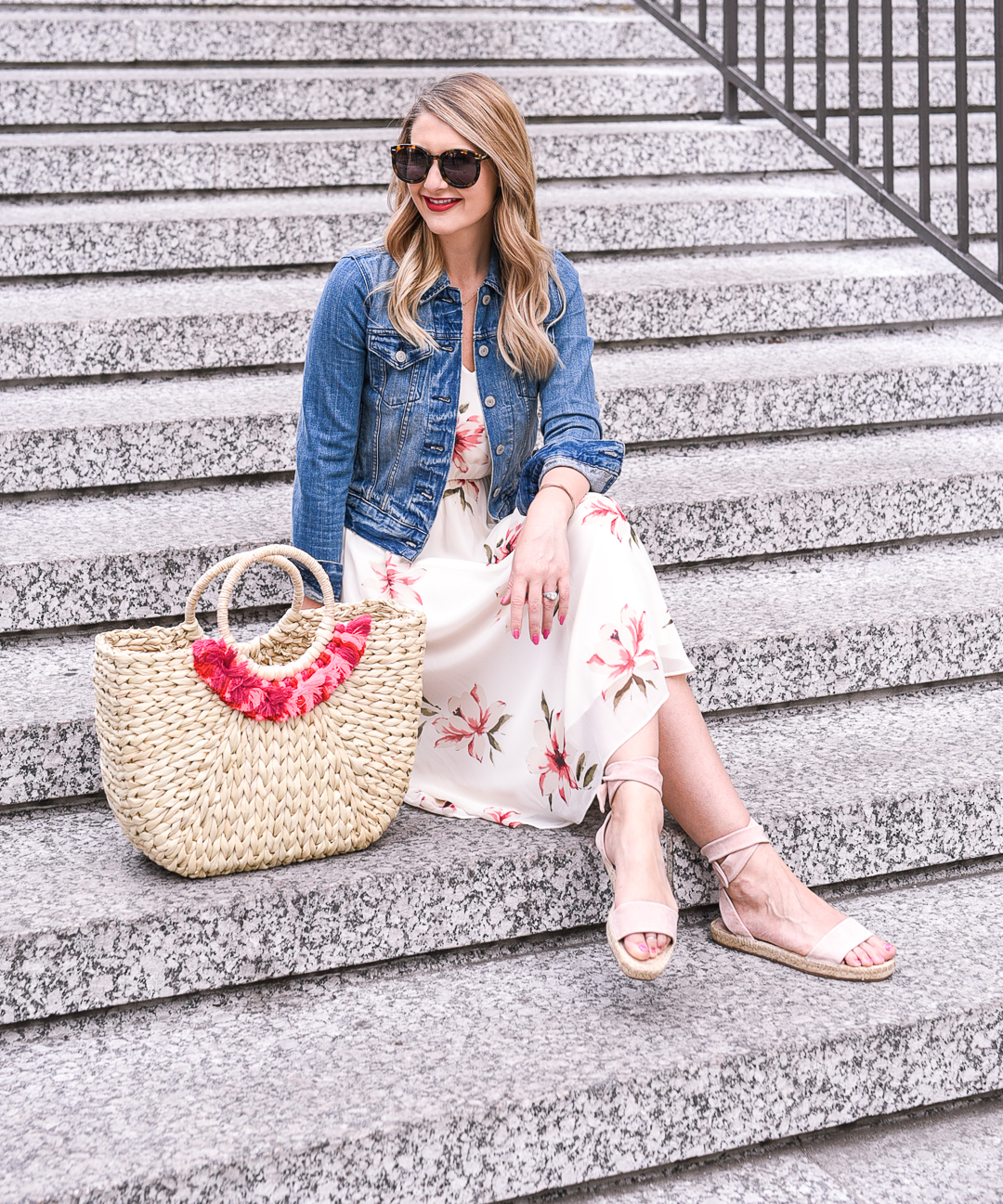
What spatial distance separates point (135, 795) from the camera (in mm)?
1820

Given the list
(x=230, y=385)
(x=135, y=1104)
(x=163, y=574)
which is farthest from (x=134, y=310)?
(x=135, y=1104)

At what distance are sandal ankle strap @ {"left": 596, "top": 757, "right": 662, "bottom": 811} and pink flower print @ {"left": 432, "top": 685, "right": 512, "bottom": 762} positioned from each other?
230 millimetres

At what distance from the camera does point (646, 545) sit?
8.98 feet

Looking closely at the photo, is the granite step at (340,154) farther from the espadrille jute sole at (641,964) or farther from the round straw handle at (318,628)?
the espadrille jute sole at (641,964)

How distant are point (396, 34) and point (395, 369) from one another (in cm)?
262

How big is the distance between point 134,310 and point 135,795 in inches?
63.8

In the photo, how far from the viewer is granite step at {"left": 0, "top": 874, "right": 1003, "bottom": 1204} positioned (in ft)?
5.17

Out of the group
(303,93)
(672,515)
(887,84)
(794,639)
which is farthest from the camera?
(303,93)

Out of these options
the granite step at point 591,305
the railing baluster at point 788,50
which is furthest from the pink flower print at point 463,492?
the railing baluster at point 788,50

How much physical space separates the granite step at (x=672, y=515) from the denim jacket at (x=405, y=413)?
0.36 m

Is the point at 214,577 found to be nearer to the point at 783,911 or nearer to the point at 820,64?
the point at 783,911

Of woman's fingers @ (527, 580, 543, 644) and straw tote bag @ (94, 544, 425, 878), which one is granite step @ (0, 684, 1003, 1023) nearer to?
straw tote bag @ (94, 544, 425, 878)

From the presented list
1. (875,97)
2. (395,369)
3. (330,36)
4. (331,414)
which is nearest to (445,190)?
(395,369)

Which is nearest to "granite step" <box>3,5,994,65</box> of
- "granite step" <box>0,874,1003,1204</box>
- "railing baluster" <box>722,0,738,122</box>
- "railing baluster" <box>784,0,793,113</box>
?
"railing baluster" <box>722,0,738,122</box>
